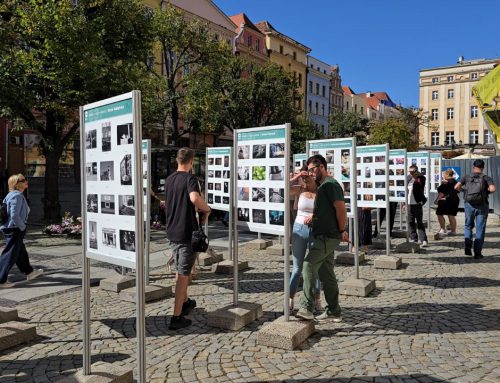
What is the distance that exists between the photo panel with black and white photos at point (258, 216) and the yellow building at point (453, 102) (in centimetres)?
7830

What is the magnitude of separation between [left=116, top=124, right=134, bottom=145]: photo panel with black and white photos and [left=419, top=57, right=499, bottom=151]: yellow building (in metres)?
80.8

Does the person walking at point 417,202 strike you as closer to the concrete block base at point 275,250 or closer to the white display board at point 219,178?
the concrete block base at point 275,250

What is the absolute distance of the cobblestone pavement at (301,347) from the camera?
13.7 feet

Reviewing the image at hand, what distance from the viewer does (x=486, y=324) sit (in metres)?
5.47

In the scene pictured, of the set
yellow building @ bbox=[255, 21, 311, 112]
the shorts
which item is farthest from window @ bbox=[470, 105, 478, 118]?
the shorts

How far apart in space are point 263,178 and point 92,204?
2.31 meters

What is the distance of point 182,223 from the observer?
17.2 ft

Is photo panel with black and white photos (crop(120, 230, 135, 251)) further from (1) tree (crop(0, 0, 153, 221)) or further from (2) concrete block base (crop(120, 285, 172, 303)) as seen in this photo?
(1) tree (crop(0, 0, 153, 221))

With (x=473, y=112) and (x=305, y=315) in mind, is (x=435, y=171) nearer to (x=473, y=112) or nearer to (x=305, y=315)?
(x=305, y=315)

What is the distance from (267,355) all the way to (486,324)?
2.69 metres

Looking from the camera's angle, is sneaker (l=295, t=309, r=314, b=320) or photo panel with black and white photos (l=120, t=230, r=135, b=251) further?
sneaker (l=295, t=309, r=314, b=320)

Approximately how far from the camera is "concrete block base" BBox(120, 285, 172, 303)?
6492 mm

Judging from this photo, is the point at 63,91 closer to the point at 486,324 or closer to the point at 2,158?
the point at 486,324

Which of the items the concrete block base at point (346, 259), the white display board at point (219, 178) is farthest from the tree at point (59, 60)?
the concrete block base at point (346, 259)
